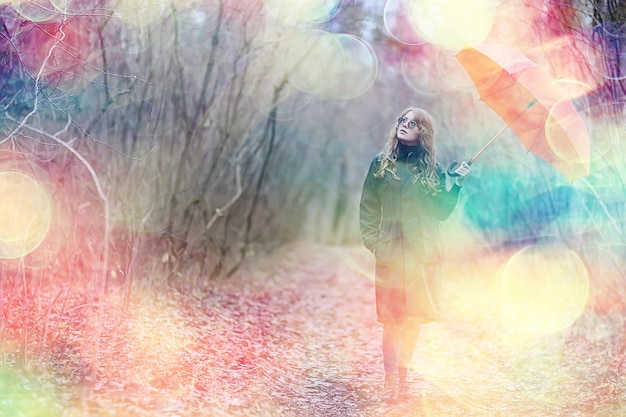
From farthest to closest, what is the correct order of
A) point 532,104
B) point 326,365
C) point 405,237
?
1. point 326,365
2. point 405,237
3. point 532,104

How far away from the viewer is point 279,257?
11.0 meters

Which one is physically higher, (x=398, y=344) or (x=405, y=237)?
(x=405, y=237)

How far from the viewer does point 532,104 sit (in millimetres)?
4004

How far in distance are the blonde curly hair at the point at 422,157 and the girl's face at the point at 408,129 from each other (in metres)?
0.02

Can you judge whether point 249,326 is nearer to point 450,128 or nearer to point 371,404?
point 371,404

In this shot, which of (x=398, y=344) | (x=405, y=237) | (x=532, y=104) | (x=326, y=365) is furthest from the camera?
(x=326, y=365)

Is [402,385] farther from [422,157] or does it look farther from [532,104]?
[532,104]

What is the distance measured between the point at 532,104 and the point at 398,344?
194cm

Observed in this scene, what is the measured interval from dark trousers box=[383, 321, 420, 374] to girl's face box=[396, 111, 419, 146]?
4.41 ft

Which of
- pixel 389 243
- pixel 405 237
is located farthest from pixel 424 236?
pixel 389 243

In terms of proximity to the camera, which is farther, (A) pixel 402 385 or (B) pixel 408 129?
(A) pixel 402 385

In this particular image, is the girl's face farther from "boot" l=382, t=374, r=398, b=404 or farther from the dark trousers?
"boot" l=382, t=374, r=398, b=404

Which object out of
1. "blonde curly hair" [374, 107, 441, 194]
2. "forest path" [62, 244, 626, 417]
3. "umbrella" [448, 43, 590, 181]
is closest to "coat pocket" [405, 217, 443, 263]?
"blonde curly hair" [374, 107, 441, 194]

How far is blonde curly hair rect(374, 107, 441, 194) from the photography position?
162 inches
